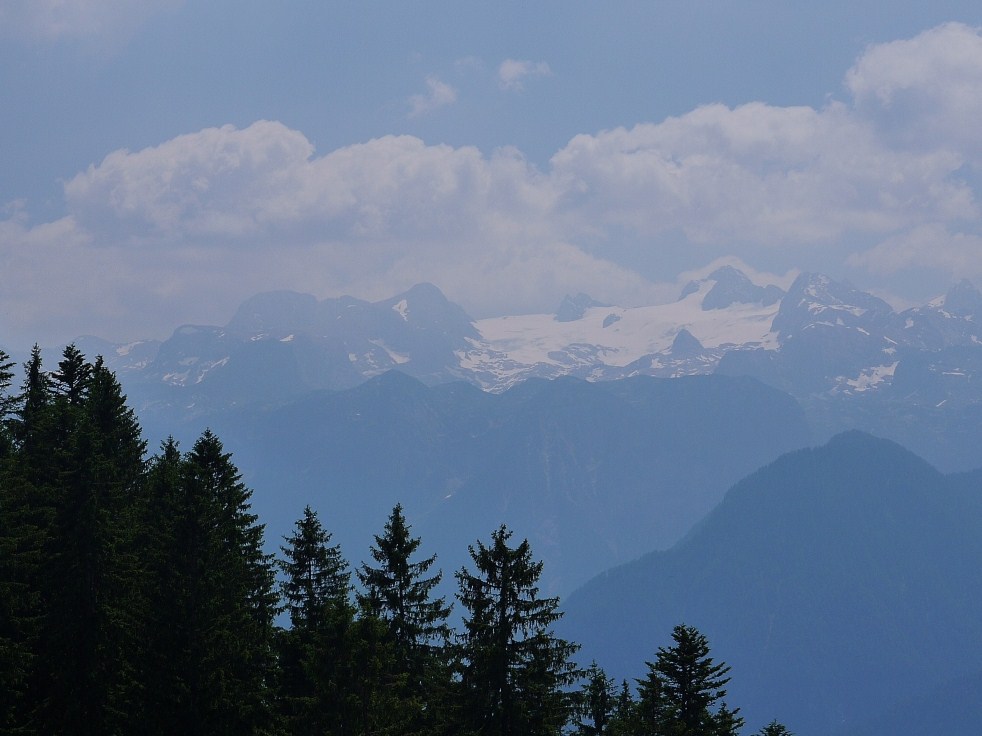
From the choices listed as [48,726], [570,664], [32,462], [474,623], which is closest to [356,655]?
[474,623]

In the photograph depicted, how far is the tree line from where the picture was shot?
33.1 m

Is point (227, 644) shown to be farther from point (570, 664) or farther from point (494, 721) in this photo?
point (570, 664)

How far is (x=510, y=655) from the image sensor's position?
34.4m

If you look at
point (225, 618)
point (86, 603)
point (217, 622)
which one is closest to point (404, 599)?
point (225, 618)

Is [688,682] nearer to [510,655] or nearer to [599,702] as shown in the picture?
[599,702]

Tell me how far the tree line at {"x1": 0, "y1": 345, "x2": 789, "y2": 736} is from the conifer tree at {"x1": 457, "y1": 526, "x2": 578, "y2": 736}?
54 millimetres

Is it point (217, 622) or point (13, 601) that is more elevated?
point (13, 601)

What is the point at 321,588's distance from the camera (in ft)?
137

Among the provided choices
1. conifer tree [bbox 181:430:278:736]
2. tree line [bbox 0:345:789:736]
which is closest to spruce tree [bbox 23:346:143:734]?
tree line [bbox 0:345:789:736]

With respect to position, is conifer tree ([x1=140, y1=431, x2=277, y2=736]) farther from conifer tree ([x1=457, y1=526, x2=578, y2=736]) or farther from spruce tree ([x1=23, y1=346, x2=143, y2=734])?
conifer tree ([x1=457, y1=526, x2=578, y2=736])

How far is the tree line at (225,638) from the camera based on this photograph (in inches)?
1304

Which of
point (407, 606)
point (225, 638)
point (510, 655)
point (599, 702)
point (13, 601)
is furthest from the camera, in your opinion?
point (599, 702)

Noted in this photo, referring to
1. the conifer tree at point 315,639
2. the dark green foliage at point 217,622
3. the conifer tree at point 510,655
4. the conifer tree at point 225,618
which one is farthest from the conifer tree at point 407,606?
the conifer tree at point 510,655

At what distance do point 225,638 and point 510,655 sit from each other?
31.1 ft
